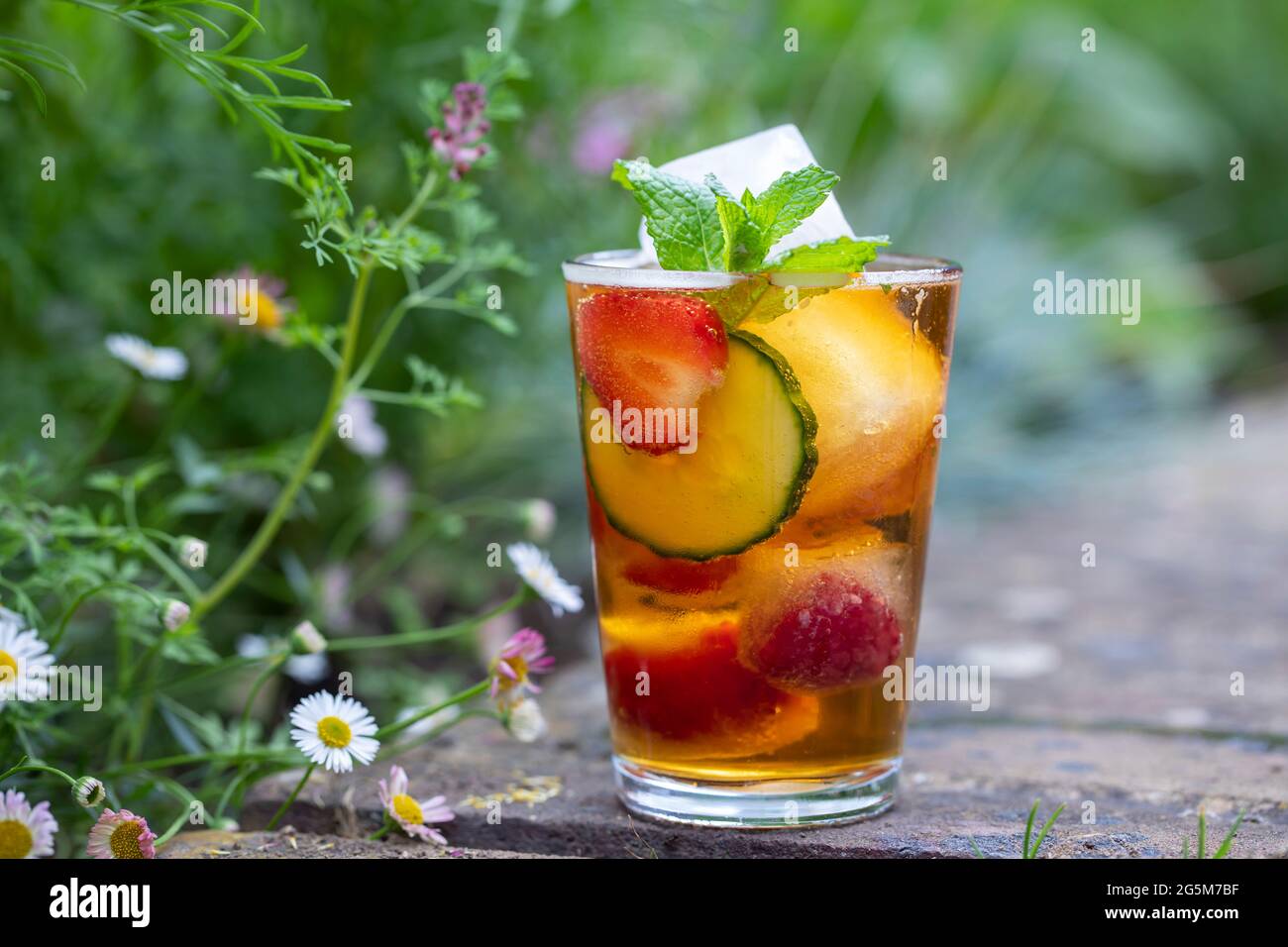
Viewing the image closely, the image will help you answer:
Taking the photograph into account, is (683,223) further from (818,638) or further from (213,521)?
(213,521)

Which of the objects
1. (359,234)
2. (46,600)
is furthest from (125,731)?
(359,234)

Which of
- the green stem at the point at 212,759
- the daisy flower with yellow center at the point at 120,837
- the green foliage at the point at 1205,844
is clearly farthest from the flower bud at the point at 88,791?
the green foliage at the point at 1205,844

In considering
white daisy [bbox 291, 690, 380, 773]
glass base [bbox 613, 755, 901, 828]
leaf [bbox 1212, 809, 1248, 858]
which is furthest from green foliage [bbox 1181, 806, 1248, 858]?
white daisy [bbox 291, 690, 380, 773]

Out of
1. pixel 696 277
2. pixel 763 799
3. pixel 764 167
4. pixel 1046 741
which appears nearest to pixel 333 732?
pixel 763 799

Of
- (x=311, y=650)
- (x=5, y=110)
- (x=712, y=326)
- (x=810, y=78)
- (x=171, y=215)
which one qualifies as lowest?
(x=311, y=650)

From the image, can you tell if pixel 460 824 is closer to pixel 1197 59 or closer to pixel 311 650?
pixel 311 650
